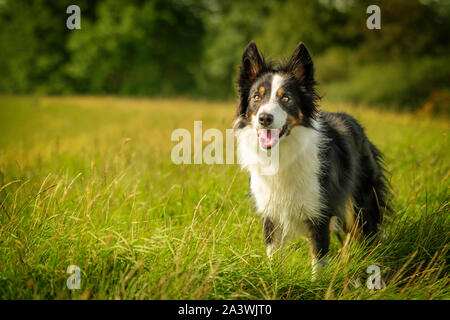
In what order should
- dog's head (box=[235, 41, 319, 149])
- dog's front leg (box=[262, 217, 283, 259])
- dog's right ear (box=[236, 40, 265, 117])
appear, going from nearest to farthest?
dog's head (box=[235, 41, 319, 149]) < dog's front leg (box=[262, 217, 283, 259]) < dog's right ear (box=[236, 40, 265, 117])

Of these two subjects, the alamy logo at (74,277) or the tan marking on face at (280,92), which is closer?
the alamy logo at (74,277)

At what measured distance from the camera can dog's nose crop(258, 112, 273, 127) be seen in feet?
9.36

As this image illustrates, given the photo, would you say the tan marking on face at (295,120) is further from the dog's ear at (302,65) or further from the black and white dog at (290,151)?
the dog's ear at (302,65)

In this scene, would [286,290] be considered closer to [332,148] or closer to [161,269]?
[161,269]

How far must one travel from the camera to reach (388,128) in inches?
386

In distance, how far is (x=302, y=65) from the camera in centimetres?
327

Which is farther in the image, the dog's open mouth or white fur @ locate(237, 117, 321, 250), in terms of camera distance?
white fur @ locate(237, 117, 321, 250)

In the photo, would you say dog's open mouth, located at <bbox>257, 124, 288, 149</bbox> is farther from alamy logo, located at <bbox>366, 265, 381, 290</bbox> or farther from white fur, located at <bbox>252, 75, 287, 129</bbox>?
alamy logo, located at <bbox>366, 265, 381, 290</bbox>

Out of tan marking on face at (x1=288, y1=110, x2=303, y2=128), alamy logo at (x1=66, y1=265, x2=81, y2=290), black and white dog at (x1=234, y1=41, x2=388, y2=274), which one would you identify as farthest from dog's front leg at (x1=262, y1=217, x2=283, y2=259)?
alamy logo at (x1=66, y1=265, x2=81, y2=290)

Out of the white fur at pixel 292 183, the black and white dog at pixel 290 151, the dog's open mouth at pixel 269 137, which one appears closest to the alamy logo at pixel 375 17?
the black and white dog at pixel 290 151

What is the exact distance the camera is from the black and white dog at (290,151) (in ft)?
10.1

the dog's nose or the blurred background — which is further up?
the blurred background

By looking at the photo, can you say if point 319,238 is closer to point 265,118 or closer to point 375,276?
point 375,276
